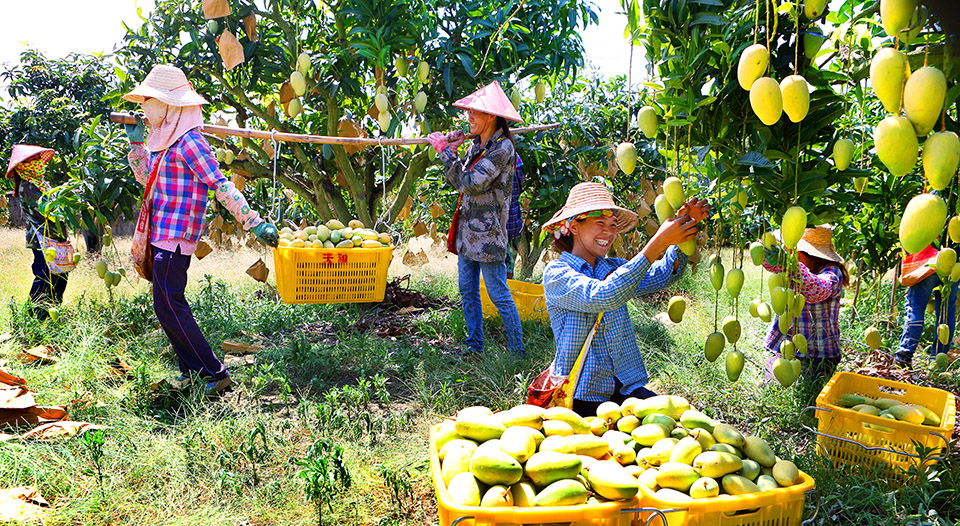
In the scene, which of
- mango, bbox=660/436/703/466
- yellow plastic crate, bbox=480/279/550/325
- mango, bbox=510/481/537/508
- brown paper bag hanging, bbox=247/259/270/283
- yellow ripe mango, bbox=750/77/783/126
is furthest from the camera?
yellow plastic crate, bbox=480/279/550/325

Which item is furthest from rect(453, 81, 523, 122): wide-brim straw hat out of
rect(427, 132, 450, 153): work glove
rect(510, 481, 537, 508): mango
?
rect(510, 481, 537, 508): mango

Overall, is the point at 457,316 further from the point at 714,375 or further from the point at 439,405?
the point at 714,375

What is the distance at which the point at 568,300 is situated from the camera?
1.97m

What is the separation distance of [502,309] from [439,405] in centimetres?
91

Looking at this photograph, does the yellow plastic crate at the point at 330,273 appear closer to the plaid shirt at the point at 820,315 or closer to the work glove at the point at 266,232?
the work glove at the point at 266,232

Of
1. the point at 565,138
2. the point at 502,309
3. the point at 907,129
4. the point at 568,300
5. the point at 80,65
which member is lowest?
the point at 502,309

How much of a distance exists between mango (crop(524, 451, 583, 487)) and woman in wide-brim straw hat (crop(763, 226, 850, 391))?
1659 millimetres

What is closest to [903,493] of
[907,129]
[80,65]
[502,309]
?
[907,129]

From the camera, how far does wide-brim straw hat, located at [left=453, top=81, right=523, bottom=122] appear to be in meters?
3.36

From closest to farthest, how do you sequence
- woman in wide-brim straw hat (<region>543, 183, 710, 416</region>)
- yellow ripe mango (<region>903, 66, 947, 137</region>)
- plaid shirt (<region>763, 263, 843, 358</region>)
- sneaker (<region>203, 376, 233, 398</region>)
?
yellow ripe mango (<region>903, 66, 947, 137</region>)
woman in wide-brim straw hat (<region>543, 183, 710, 416</region>)
plaid shirt (<region>763, 263, 843, 358</region>)
sneaker (<region>203, 376, 233, 398</region>)

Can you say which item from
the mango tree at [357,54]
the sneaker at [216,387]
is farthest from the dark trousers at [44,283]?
the sneaker at [216,387]

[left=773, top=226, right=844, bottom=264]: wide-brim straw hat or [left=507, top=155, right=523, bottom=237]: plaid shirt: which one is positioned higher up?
[left=507, top=155, right=523, bottom=237]: plaid shirt

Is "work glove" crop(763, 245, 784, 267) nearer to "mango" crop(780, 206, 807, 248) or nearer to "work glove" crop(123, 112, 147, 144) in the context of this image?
"mango" crop(780, 206, 807, 248)

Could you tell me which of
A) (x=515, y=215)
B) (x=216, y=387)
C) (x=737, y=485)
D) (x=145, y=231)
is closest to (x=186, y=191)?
(x=145, y=231)
